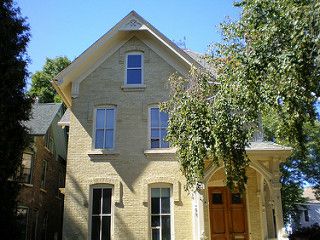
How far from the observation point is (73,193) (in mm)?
14523

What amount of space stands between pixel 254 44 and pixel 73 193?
9.23 metres

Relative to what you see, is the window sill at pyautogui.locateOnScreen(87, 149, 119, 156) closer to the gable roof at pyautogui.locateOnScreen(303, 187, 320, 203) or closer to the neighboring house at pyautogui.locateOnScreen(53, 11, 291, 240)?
the neighboring house at pyautogui.locateOnScreen(53, 11, 291, 240)

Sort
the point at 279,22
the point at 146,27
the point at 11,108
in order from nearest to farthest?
the point at 279,22 → the point at 11,108 → the point at 146,27

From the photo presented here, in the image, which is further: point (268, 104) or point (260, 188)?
point (260, 188)

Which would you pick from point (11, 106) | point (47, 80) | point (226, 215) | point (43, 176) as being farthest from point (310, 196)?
point (11, 106)

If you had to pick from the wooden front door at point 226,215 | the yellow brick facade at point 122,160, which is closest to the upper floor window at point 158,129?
the yellow brick facade at point 122,160

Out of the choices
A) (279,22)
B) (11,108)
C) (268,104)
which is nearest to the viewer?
(279,22)

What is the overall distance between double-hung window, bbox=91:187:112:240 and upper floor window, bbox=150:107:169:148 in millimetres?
2543

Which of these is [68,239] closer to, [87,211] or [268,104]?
[87,211]

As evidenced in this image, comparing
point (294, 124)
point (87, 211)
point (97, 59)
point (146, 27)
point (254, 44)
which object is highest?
point (146, 27)

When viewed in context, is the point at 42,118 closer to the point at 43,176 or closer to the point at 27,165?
the point at 27,165

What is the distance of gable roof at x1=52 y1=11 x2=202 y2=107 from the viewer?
1559 centimetres

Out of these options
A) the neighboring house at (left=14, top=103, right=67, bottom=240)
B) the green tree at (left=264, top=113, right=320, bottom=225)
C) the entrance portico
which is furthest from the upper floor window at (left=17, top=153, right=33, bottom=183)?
the green tree at (left=264, top=113, right=320, bottom=225)

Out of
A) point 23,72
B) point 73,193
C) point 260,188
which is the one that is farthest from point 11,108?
point 260,188
